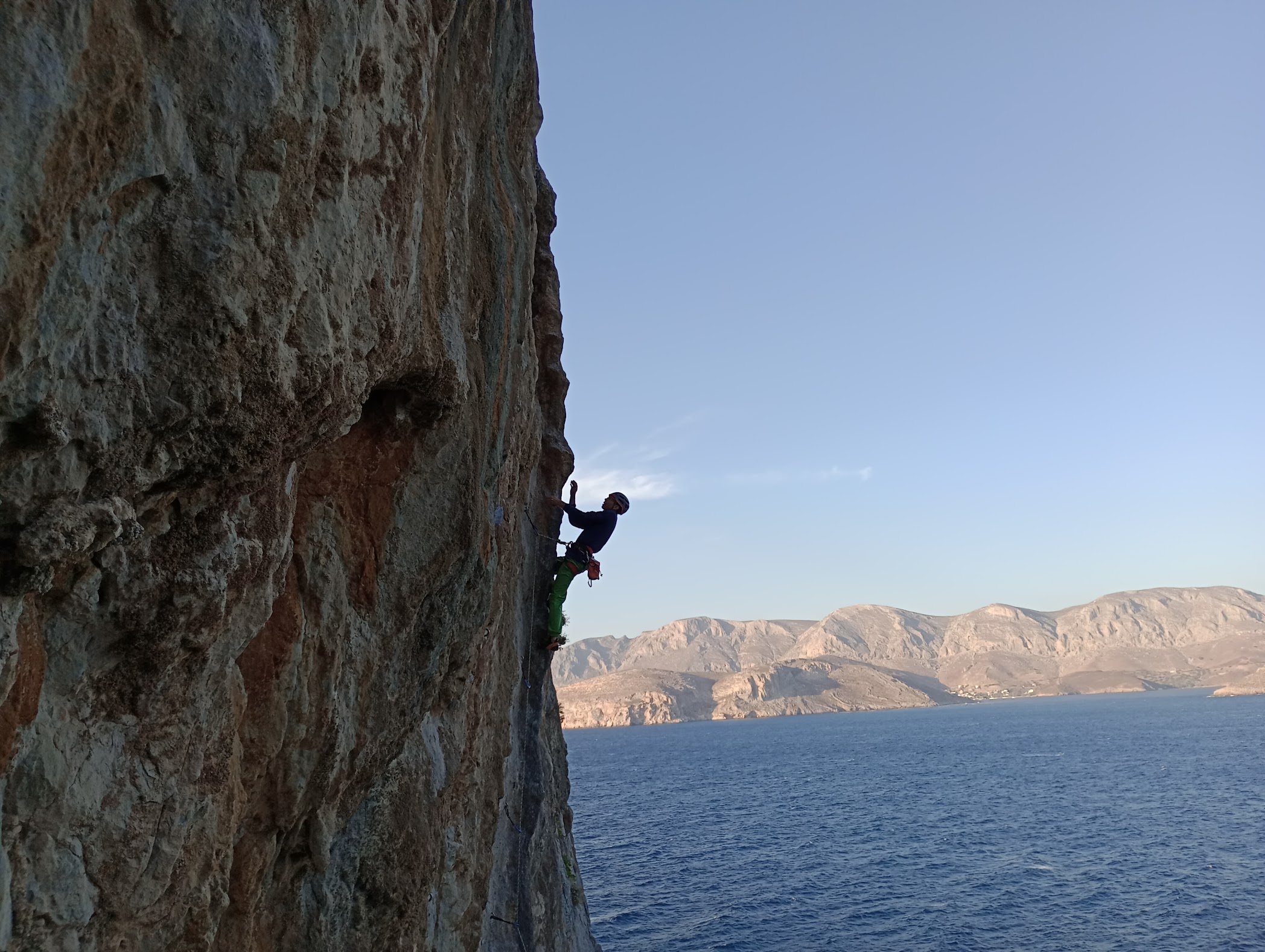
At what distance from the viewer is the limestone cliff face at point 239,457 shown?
4039mm

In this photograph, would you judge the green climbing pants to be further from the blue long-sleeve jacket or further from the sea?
the sea

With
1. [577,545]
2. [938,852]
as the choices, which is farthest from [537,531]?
[938,852]

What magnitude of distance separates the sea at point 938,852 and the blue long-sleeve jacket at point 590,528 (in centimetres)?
1772

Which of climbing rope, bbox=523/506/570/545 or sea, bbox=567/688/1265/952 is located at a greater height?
climbing rope, bbox=523/506/570/545

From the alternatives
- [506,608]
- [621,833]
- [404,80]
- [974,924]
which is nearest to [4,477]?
[404,80]

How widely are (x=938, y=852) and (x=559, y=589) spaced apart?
32.4m

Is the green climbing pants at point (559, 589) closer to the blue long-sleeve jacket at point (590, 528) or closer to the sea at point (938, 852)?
the blue long-sleeve jacket at point (590, 528)

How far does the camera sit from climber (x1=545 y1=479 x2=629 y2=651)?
15212mm

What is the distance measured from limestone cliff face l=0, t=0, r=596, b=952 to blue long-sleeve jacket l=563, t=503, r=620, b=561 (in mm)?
5094

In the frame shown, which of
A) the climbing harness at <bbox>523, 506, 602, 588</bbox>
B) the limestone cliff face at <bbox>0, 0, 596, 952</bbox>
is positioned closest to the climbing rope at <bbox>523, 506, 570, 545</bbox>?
the climbing harness at <bbox>523, 506, 602, 588</bbox>

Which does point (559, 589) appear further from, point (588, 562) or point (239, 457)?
point (239, 457)

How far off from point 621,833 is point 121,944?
46104 millimetres

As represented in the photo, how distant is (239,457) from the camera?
5.20 meters

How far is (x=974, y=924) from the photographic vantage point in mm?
27672
